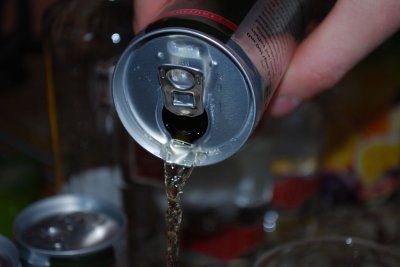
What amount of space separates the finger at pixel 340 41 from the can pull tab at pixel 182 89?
16 cm

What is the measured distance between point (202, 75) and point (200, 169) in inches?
20.3

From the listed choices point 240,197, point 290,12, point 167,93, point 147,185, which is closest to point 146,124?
point 167,93

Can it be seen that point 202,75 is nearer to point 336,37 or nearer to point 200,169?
point 336,37

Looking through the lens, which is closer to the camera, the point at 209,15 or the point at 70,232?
the point at 209,15

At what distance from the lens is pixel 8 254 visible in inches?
23.5

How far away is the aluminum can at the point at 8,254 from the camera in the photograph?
59 centimetres

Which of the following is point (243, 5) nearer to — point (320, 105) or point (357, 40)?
point (357, 40)

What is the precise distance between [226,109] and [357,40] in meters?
0.17

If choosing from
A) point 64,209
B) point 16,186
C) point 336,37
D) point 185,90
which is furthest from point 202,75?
point 16,186

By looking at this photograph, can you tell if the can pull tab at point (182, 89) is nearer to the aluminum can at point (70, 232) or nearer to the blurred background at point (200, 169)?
the aluminum can at point (70, 232)

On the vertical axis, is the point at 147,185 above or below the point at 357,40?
below

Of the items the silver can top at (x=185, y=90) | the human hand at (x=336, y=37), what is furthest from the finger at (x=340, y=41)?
the silver can top at (x=185, y=90)

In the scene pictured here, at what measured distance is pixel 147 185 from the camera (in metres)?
0.85

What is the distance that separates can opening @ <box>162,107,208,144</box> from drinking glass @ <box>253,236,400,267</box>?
0.66 feet
